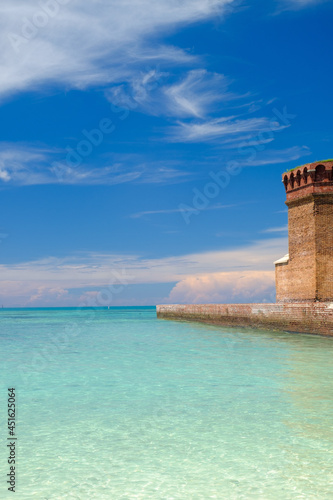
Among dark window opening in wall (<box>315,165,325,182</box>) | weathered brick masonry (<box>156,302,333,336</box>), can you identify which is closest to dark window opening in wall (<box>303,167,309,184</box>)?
dark window opening in wall (<box>315,165,325,182</box>)

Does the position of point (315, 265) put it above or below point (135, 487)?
above

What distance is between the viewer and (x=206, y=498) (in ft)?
10.6

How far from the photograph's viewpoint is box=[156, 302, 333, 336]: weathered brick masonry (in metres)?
15.8

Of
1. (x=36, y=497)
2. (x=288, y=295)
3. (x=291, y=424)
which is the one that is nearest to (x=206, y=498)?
(x=36, y=497)

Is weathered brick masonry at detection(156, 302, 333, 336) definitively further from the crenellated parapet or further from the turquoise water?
the turquoise water

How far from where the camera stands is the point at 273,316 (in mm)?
19828

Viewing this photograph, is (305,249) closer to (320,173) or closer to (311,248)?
(311,248)

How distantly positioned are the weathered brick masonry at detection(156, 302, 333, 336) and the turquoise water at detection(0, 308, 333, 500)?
636 centimetres

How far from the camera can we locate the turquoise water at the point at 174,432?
344cm

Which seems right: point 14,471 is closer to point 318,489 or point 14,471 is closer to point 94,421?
point 94,421

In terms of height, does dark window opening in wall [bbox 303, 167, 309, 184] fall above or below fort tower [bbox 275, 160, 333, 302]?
above

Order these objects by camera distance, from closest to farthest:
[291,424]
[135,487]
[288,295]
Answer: [135,487], [291,424], [288,295]

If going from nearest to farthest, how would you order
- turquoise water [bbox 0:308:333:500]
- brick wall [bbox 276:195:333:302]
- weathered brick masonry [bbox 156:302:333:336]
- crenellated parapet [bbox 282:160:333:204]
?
1. turquoise water [bbox 0:308:333:500]
2. weathered brick masonry [bbox 156:302:333:336]
3. brick wall [bbox 276:195:333:302]
4. crenellated parapet [bbox 282:160:333:204]

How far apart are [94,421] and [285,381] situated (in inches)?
145
